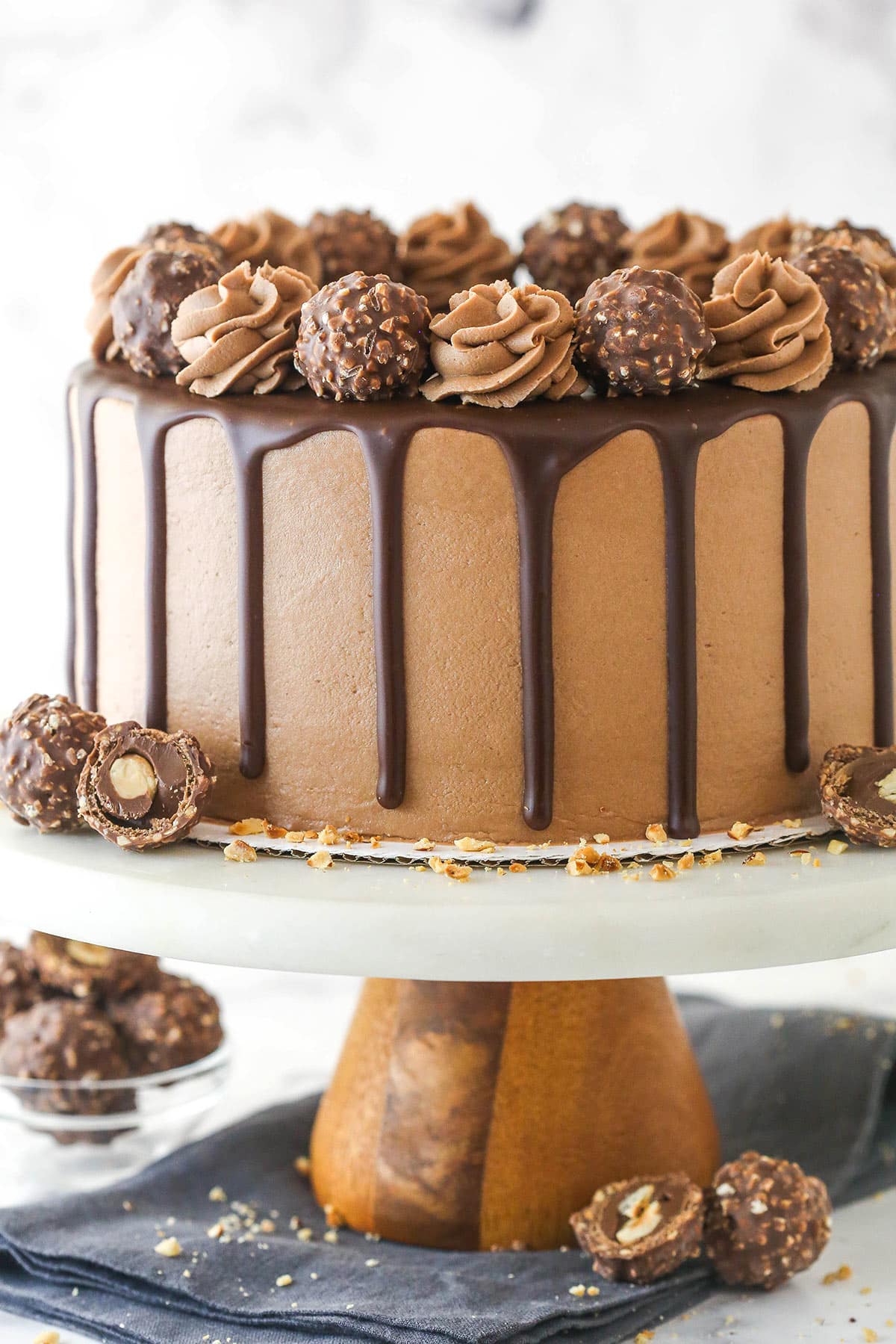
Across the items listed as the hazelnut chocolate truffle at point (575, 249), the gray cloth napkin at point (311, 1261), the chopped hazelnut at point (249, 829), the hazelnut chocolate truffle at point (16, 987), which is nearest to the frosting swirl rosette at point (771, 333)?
the hazelnut chocolate truffle at point (575, 249)

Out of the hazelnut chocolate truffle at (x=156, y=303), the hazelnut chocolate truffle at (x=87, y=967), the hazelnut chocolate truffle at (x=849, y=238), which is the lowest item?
the hazelnut chocolate truffle at (x=87, y=967)

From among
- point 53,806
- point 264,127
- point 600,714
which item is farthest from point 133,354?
point 264,127

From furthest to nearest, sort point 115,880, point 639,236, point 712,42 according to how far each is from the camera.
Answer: point 712,42 → point 639,236 → point 115,880

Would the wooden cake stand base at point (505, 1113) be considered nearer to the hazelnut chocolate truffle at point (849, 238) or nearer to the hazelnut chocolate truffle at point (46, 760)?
the hazelnut chocolate truffle at point (46, 760)

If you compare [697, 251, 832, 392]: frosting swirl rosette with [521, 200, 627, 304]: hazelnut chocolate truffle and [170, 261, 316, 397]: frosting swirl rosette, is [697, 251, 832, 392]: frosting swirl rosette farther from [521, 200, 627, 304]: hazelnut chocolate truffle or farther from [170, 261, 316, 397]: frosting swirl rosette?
[521, 200, 627, 304]: hazelnut chocolate truffle

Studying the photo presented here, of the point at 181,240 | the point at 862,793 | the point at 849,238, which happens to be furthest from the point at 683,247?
the point at 862,793

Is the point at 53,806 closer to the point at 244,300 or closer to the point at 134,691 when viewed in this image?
the point at 134,691
